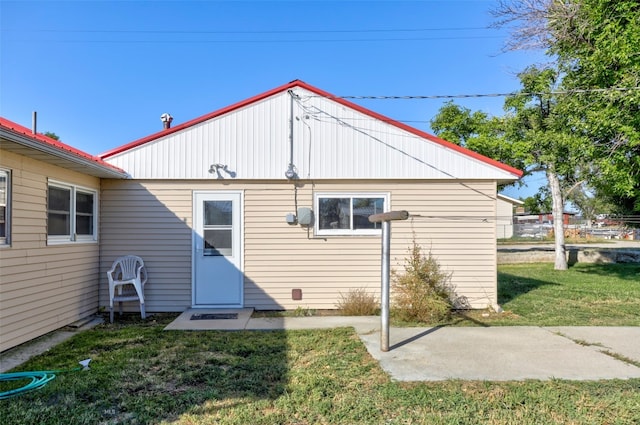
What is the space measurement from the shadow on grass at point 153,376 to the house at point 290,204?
1.70 m

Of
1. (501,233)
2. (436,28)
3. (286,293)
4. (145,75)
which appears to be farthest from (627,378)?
(501,233)

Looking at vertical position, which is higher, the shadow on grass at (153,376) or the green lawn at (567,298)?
the shadow on grass at (153,376)

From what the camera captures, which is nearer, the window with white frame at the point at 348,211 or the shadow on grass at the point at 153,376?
the shadow on grass at the point at 153,376

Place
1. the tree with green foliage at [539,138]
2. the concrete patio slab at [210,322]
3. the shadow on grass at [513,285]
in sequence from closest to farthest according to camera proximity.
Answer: the concrete patio slab at [210,322]
the shadow on grass at [513,285]
the tree with green foliage at [539,138]

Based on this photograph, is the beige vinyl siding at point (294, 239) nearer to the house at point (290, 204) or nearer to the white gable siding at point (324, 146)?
the house at point (290, 204)

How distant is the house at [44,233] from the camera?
461cm

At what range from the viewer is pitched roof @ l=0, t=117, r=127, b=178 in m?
4.04

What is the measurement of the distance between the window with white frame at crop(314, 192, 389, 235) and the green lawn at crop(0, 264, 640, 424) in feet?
7.81

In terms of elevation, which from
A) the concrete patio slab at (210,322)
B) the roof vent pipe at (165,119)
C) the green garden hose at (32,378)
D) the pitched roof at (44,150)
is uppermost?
the roof vent pipe at (165,119)

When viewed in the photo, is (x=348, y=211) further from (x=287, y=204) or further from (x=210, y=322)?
(x=210, y=322)

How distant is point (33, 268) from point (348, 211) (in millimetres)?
4839

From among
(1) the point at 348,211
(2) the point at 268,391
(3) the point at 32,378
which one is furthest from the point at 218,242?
(2) the point at 268,391

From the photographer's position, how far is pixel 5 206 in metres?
4.64

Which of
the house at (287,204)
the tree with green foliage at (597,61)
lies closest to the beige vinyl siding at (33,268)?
the house at (287,204)
